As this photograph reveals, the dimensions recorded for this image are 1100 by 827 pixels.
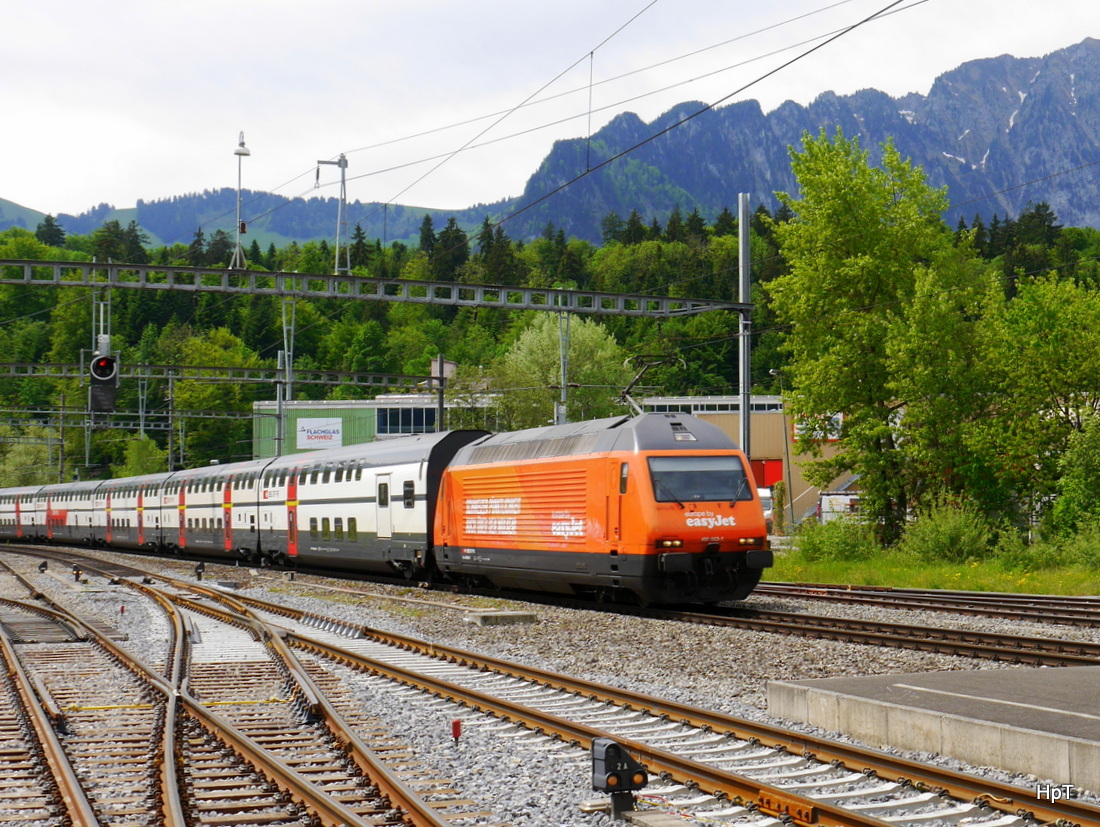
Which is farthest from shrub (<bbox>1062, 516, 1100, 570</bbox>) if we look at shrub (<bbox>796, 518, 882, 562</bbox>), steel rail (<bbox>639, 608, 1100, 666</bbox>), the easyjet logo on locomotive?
the easyjet logo on locomotive

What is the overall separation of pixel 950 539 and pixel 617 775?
78.0 ft

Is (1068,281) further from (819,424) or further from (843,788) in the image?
(843,788)

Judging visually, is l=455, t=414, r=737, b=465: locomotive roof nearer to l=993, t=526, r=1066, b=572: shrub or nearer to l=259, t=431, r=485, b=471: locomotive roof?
l=259, t=431, r=485, b=471: locomotive roof

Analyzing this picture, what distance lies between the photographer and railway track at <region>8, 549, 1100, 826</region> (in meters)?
6.96

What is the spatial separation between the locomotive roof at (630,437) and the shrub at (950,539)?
10.4 meters

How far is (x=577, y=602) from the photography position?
74.0 ft

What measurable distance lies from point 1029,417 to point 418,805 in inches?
1034

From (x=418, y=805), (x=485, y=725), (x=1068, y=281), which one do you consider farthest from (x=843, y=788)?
(x=1068, y=281)

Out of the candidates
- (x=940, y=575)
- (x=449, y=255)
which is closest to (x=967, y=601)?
(x=940, y=575)

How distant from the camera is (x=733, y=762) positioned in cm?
858

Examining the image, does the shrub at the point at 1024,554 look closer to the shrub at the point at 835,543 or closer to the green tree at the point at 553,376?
the shrub at the point at 835,543

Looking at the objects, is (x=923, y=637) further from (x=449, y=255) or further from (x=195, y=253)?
(x=449, y=255)

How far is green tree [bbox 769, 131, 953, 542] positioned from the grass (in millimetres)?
3343

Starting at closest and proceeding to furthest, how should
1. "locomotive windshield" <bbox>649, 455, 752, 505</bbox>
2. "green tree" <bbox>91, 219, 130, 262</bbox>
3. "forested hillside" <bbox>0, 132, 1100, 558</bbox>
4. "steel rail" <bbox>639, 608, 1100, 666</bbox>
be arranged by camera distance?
"steel rail" <bbox>639, 608, 1100, 666</bbox> → "locomotive windshield" <bbox>649, 455, 752, 505</bbox> → "forested hillside" <bbox>0, 132, 1100, 558</bbox> → "green tree" <bbox>91, 219, 130, 262</bbox>
